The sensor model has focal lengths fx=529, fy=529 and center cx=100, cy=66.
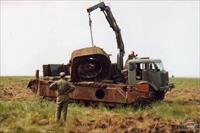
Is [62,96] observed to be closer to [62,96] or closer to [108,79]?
[62,96]

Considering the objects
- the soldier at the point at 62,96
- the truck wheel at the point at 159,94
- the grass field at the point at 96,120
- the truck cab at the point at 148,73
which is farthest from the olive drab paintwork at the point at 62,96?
the truck wheel at the point at 159,94

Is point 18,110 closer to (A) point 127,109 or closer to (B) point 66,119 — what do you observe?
(B) point 66,119

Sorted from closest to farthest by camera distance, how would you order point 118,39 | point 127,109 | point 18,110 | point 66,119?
point 66,119 < point 18,110 < point 127,109 < point 118,39

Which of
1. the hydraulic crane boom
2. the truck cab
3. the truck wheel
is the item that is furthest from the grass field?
the hydraulic crane boom

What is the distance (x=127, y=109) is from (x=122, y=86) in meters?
1.32

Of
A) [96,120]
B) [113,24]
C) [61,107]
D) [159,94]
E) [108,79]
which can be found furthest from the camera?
[113,24]

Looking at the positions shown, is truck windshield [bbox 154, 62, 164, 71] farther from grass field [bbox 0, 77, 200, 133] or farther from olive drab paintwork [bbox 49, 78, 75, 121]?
olive drab paintwork [bbox 49, 78, 75, 121]

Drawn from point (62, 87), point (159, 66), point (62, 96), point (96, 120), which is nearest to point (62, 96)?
point (62, 96)

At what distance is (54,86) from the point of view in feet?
58.6

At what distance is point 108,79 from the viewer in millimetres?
24750

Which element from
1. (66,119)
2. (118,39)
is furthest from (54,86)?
(118,39)

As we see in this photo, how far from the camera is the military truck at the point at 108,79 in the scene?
74.3 feet

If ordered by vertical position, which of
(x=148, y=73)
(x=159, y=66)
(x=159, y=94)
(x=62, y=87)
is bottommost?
(x=159, y=94)

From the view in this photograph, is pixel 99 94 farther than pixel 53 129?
Yes
